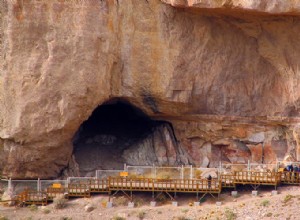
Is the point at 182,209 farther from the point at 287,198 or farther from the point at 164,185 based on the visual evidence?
the point at 287,198

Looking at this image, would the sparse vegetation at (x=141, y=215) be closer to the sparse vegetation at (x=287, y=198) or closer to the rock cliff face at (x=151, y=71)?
the rock cliff face at (x=151, y=71)

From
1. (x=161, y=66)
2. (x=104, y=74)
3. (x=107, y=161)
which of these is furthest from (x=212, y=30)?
(x=107, y=161)

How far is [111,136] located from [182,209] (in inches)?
275

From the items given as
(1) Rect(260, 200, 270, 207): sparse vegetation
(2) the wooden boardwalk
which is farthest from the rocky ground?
(2) the wooden boardwalk

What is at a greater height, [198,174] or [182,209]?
[198,174]

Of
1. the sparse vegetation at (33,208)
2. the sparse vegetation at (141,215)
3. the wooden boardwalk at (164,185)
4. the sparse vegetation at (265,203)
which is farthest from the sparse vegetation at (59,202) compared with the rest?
the sparse vegetation at (265,203)

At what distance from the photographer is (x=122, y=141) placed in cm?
3491

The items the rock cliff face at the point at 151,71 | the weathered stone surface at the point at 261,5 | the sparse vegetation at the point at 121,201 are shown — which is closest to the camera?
the weathered stone surface at the point at 261,5

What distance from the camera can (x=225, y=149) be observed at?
110ft

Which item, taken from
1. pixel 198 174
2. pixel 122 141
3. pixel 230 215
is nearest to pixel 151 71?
pixel 198 174

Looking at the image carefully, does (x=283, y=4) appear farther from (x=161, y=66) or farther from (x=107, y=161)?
(x=107, y=161)

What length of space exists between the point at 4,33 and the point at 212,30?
7.99m

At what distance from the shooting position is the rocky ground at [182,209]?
92.1ft

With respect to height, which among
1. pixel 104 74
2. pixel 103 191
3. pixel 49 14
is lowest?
pixel 103 191
